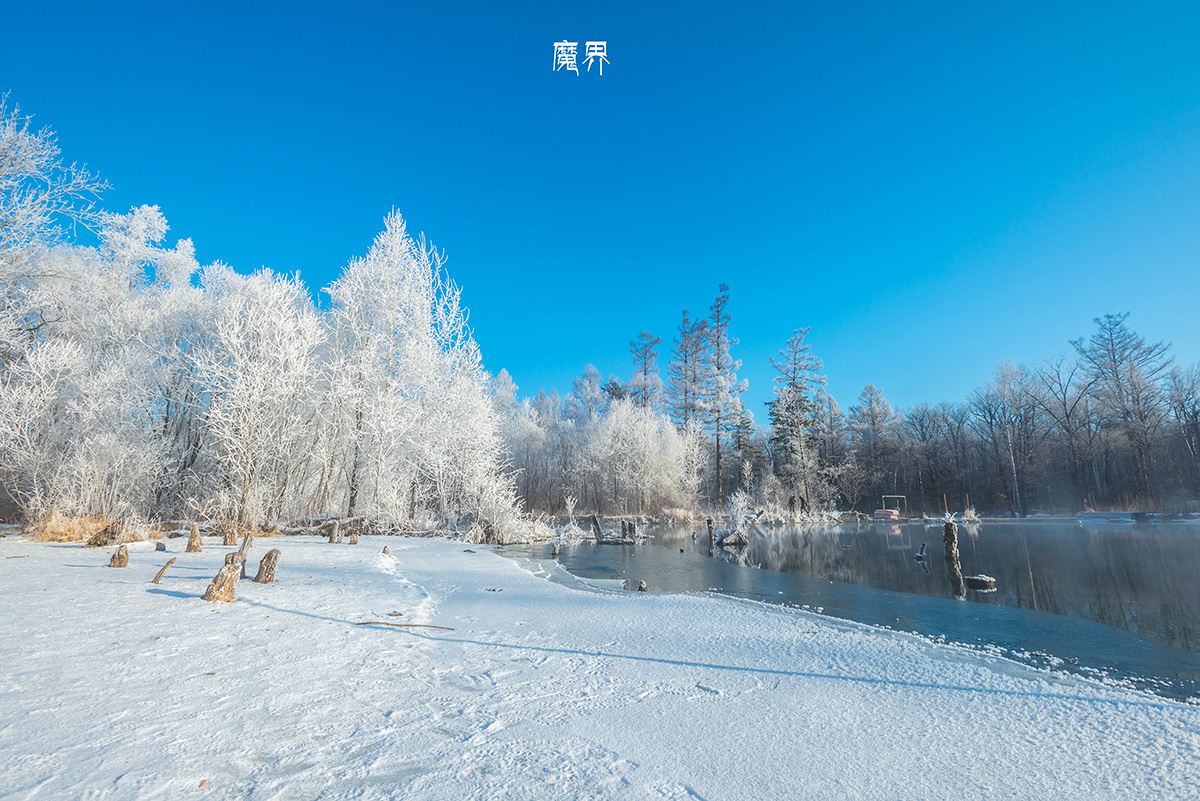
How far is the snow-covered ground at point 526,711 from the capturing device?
227cm

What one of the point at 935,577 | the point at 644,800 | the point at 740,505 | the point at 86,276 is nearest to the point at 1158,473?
the point at 740,505

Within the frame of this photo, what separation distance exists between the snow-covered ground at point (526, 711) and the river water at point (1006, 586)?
5.36 feet

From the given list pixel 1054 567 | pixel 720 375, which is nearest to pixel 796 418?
pixel 720 375

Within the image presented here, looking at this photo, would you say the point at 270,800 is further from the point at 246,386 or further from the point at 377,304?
the point at 377,304

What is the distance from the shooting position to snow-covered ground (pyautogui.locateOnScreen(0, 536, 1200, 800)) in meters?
2.27

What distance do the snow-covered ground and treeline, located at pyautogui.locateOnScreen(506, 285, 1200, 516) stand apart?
23.8 m

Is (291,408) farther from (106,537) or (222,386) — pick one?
(106,537)

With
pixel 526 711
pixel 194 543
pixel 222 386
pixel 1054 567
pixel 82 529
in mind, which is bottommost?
pixel 526 711

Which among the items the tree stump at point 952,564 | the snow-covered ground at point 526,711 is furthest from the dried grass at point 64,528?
the tree stump at point 952,564

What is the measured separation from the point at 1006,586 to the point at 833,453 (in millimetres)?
35845

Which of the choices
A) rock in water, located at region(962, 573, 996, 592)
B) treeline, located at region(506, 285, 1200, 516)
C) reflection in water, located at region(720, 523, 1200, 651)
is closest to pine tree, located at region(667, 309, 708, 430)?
treeline, located at region(506, 285, 1200, 516)

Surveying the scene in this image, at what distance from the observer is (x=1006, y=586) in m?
9.20

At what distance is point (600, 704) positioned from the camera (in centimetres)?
320

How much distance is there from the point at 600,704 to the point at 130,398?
49.9 feet
